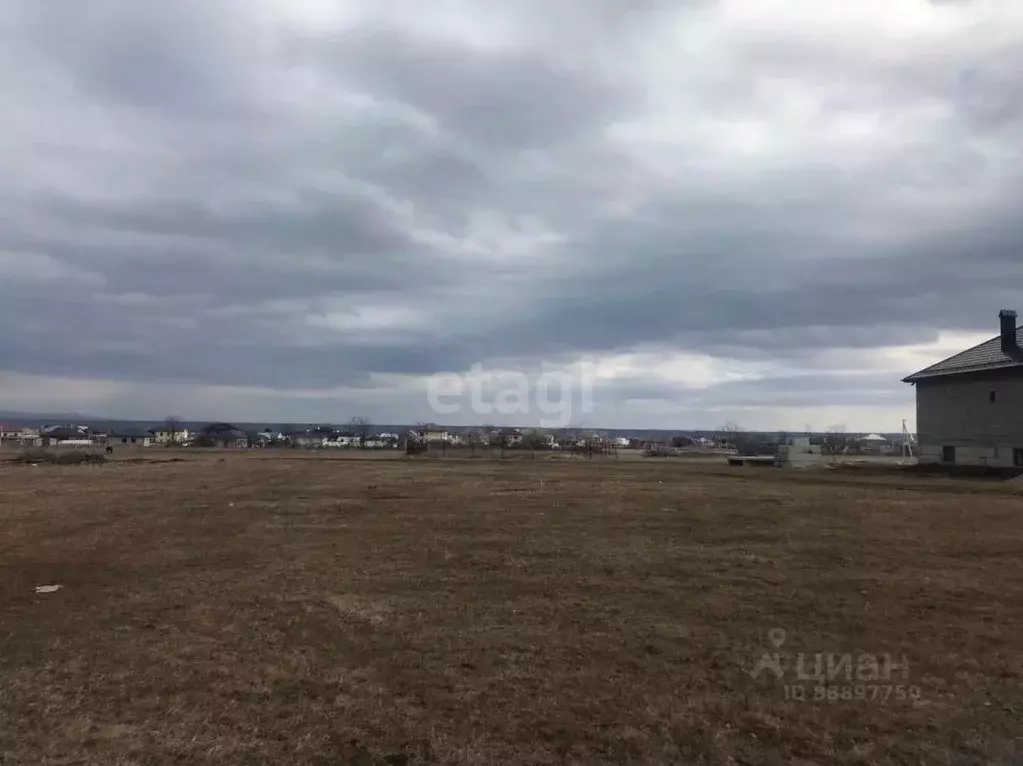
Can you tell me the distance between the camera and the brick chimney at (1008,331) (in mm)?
41219

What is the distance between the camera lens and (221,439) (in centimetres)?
13725

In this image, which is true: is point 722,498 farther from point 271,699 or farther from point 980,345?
point 980,345

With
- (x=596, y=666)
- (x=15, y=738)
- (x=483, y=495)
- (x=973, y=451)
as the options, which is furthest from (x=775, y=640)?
(x=973, y=451)

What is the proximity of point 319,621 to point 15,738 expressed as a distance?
388 cm

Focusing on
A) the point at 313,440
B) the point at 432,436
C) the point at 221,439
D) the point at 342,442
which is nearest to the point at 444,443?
the point at 432,436

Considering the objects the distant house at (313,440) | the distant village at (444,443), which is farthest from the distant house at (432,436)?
the distant house at (313,440)

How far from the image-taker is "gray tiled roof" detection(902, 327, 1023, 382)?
39969mm

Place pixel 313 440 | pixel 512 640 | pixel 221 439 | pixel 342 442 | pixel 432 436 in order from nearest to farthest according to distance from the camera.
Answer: pixel 512 640 < pixel 432 436 < pixel 342 442 < pixel 221 439 < pixel 313 440

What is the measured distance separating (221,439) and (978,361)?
12515cm

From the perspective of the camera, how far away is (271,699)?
6680 mm

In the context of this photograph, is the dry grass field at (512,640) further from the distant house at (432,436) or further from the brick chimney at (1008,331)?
the distant house at (432,436)

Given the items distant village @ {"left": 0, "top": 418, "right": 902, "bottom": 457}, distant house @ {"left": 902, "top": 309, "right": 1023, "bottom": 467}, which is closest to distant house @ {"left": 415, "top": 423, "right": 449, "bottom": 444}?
distant village @ {"left": 0, "top": 418, "right": 902, "bottom": 457}

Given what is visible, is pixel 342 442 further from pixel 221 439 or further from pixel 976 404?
pixel 976 404

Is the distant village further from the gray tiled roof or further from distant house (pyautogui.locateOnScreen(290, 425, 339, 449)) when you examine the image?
the gray tiled roof
